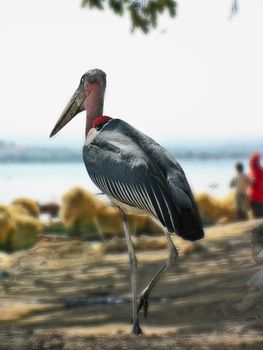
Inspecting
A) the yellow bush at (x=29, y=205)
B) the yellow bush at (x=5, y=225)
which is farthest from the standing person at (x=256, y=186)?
the yellow bush at (x=29, y=205)

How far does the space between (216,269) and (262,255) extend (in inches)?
30.6

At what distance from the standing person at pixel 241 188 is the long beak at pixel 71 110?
7510 mm

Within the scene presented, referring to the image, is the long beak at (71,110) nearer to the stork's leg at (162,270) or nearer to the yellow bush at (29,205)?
the stork's leg at (162,270)

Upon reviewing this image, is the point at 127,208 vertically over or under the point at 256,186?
over

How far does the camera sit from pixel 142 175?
6.91 m

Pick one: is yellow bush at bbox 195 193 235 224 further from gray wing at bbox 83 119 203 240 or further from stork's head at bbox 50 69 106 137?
gray wing at bbox 83 119 203 240

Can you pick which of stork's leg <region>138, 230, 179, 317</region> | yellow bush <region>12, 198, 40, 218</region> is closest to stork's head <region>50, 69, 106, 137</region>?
stork's leg <region>138, 230, 179, 317</region>

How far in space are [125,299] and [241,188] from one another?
669 cm

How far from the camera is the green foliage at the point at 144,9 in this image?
12344 millimetres

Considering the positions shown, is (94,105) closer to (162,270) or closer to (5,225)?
(162,270)

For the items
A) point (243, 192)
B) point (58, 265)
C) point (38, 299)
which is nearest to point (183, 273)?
point (38, 299)

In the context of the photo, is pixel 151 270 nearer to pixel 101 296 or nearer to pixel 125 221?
pixel 101 296

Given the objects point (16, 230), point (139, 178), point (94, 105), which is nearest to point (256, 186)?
point (16, 230)

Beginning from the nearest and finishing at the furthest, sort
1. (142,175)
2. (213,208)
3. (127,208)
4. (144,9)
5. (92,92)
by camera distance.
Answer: (142,175) < (127,208) < (92,92) < (144,9) < (213,208)
